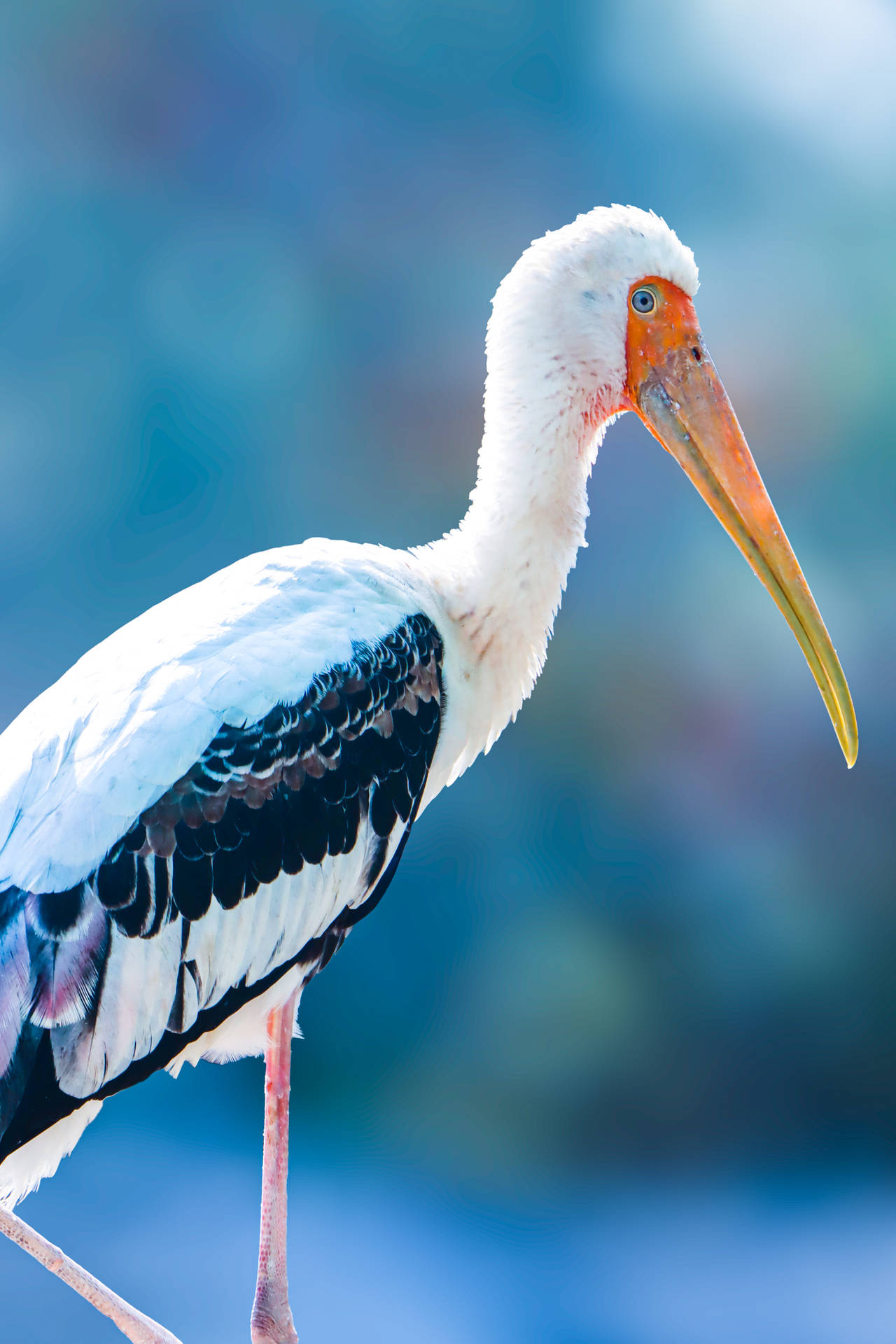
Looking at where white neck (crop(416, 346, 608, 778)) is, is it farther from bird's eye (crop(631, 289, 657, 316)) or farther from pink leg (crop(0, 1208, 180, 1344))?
pink leg (crop(0, 1208, 180, 1344))

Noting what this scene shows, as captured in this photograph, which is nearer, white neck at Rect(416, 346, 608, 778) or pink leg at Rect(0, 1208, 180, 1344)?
pink leg at Rect(0, 1208, 180, 1344)

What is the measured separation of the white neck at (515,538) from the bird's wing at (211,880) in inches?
5.2

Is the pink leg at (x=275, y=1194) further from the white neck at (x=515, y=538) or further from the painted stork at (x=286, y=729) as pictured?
the white neck at (x=515, y=538)

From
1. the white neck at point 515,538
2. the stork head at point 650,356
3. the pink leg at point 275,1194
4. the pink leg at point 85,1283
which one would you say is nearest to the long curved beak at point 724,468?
the stork head at point 650,356

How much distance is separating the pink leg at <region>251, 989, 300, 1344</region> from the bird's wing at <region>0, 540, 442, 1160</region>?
22 centimetres

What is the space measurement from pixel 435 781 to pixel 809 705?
1349 millimetres

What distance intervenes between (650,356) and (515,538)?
0.35 metres

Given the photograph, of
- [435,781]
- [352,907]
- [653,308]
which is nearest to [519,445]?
[653,308]

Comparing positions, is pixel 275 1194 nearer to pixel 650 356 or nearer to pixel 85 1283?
pixel 85 1283

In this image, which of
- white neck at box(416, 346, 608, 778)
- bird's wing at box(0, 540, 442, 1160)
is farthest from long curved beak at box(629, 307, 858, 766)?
bird's wing at box(0, 540, 442, 1160)

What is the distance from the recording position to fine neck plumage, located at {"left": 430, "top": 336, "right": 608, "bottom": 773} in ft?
6.47

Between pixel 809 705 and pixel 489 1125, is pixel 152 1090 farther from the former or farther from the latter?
pixel 809 705

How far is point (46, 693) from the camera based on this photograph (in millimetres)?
1998

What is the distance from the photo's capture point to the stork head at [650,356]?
1946 millimetres
